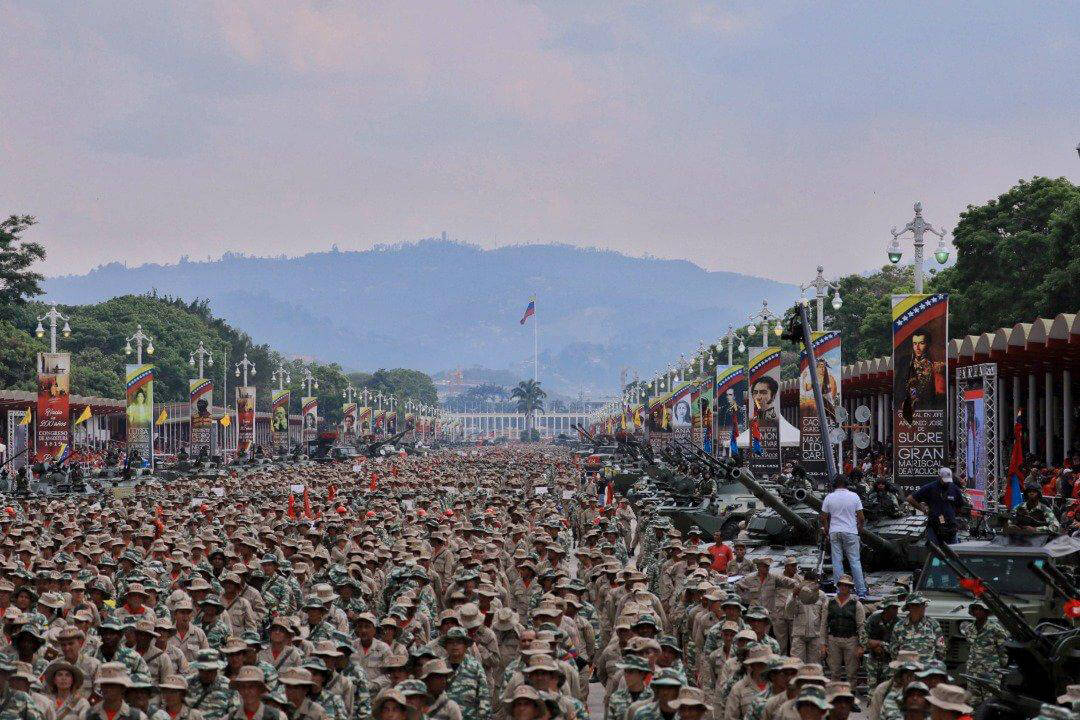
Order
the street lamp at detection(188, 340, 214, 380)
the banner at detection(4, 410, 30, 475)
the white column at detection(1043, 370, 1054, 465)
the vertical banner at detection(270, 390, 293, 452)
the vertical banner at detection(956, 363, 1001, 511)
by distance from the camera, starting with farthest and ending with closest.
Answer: the vertical banner at detection(270, 390, 293, 452) → the street lamp at detection(188, 340, 214, 380) → the banner at detection(4, 410, 30, 475) → the white column at detection(1043, 370, 1054, 465) → the vertical banner at detection(956, 363, 1001, 511)

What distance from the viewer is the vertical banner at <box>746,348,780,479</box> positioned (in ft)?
158

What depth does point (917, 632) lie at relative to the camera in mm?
15281

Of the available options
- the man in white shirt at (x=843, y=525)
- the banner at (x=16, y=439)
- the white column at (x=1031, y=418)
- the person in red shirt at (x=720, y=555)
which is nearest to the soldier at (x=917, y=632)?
the man in white shirt at (x=843, y=525)

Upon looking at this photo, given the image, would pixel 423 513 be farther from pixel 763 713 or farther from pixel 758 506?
pixel 763 713

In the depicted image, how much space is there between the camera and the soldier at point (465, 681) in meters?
12.1

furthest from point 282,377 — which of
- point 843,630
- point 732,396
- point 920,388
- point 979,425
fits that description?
point 843,630

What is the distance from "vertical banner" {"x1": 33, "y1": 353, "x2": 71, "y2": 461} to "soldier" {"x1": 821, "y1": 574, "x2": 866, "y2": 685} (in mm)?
37113

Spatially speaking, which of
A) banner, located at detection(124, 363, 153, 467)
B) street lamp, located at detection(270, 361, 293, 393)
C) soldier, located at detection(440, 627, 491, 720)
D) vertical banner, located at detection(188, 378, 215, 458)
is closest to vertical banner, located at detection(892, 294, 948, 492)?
soldier, located at detection(440, 627, 491, 720)

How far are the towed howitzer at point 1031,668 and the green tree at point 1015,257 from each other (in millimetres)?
43391

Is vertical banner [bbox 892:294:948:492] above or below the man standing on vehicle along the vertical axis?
above

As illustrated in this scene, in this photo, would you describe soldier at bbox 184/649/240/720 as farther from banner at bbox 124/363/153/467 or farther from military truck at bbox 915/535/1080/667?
banner at bbox 124/363/153/467

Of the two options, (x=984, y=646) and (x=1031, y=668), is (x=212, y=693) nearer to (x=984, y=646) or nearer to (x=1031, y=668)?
(x=1031, y=668)

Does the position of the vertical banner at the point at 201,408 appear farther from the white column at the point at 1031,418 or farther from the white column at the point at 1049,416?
the white column at the point at 1049,416

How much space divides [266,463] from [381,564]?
57.7 m
